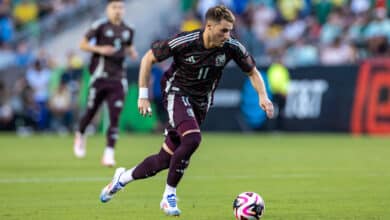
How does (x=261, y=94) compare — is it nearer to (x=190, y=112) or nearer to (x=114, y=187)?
(x=190, y=112)

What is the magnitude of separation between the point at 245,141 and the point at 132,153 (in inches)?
211

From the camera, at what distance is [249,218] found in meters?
9.38

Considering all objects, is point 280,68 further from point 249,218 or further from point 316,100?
point 249,218

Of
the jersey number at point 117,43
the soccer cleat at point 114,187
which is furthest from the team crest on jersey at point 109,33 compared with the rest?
the soccer cleat at point 114,187

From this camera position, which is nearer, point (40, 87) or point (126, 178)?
point (126, 178)

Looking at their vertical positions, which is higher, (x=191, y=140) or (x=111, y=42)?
(x=191, y=140)

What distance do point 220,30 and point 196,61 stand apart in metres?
0.53

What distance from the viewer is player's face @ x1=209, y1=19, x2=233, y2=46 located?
9.97 m

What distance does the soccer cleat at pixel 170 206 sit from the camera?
391 inches

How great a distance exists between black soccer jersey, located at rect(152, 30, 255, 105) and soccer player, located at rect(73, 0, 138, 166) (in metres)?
6.69

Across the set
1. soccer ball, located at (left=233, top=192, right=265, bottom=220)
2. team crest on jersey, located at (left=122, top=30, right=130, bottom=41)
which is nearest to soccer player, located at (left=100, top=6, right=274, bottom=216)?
soccer ball, located at (left=233, top=192, right=265, bottom=220)

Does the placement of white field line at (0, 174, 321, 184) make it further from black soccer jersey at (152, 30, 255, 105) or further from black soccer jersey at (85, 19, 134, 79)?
black soccer jersey at (152, 30, 255, 105)

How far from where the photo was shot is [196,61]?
34.0ft

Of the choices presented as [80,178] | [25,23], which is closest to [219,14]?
[80,178]
